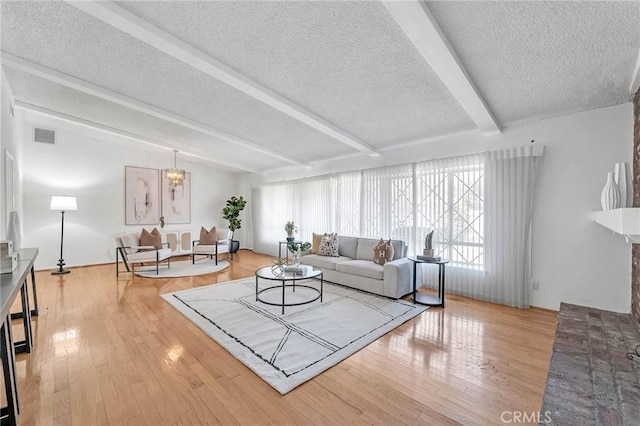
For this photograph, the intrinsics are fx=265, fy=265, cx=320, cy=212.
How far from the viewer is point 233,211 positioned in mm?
7938

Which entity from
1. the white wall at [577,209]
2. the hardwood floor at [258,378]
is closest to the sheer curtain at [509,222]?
the white wall at [577,209]

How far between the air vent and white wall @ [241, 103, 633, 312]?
841cm

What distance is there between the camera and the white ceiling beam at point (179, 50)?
1985mm

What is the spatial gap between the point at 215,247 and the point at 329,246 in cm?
289

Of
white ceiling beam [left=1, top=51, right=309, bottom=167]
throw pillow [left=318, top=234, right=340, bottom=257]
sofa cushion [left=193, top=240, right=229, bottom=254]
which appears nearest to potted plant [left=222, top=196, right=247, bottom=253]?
sofa cushion [left=193, top=240, right=229, bottom=254]

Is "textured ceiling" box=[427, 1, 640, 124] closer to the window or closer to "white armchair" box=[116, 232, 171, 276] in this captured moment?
the window

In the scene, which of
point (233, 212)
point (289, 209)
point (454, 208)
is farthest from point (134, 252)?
point (454, 208)

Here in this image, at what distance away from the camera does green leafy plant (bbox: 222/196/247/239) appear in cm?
785

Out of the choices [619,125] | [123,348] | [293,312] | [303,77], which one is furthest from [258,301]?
[619,125]

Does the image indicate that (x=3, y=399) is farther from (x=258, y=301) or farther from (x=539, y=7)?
(x=539, y=7)

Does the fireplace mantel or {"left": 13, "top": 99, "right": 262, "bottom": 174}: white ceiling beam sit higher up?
{"left": 13, "top": 99, "right": 262, "bottom": 174}: white ceiling beam

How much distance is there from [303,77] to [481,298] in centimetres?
377

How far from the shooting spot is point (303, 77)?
9.08 ft

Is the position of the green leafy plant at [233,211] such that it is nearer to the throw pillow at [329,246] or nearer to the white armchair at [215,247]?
the white armchair at [215,247]
